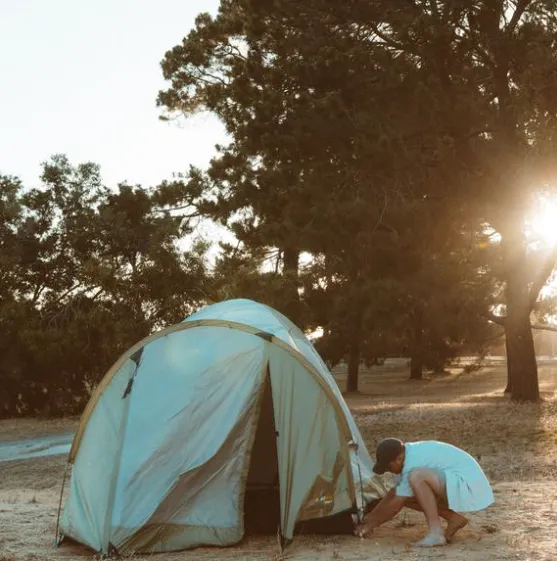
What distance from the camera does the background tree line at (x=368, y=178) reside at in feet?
62.7

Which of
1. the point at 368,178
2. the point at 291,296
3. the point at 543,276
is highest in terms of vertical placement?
the point at 368,178

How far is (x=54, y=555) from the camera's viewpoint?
778 centimetres

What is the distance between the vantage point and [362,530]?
802 centimetres

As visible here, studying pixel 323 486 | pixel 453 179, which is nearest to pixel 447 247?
pixel 453 179

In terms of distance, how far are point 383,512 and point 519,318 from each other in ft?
49.1

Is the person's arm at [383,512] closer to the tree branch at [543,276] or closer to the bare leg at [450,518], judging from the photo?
the bare leg at [450,518]

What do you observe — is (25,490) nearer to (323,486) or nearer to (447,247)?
(323,486)

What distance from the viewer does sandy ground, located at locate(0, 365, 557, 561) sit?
7.50 m

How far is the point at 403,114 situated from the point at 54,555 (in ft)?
46.5

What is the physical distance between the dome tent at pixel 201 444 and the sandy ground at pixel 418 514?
29 centimetres

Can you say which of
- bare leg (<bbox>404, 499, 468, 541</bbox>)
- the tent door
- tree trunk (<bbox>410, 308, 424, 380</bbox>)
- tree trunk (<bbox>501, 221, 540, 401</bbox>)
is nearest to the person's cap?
bare leg (<bbox>404, 499, 468, 541</bbox>)

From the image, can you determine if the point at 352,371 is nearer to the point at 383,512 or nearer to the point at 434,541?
the point at 383,512

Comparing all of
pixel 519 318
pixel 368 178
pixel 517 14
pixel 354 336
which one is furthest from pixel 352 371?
pixel 517 14

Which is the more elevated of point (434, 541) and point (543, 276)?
point (543, 276)
